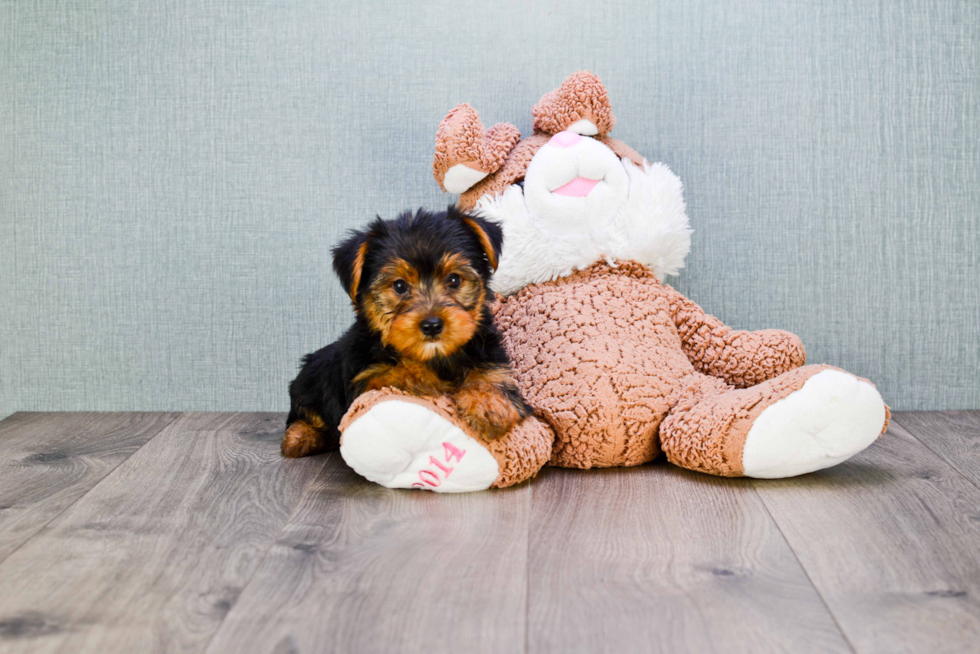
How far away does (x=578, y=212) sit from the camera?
2533 millimetres

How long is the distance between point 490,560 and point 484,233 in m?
0.92

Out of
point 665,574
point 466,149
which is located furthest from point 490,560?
point 466,149

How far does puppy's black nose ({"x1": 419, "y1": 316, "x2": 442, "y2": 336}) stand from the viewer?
6.48 ft

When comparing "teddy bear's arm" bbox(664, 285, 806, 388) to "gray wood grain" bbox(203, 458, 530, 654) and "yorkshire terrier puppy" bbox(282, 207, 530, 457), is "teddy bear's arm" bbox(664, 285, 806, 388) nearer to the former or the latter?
"yorkshire terrier puppy" bbox(282, 207, 530, 457)

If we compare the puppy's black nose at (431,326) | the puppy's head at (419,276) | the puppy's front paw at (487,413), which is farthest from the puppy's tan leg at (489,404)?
the puppy's black nose at (431,326)

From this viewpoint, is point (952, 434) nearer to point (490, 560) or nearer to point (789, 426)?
point (789, 426)

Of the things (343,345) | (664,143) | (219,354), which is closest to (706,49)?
(664,143)

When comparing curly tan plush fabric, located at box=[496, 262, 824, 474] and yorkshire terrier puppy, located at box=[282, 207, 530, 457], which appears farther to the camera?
curly tan plush fabric, located at box=[496, 262, 824, 474]

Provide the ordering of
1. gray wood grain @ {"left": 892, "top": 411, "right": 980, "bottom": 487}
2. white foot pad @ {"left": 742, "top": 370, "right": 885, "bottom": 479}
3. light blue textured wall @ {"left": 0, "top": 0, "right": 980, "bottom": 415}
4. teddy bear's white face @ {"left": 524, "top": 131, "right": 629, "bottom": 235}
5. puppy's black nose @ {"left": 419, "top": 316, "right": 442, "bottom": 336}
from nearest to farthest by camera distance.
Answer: puppy's black nose @ {"left": 419, "top": 316, "right": 442, "bottom": 336}, white foot pad @ {"left": 742, "top": 370, "right": 885, "bottom": 479}, gray wood grain @ {"left": 892, "top": 411, "right": 980, "bottom": 487}, teddy bear's white face @ {"left": 524, "top": 131, "right": 629, "bottom": 235}, light blue textured wall @ {"left": 0, "top": 0, "right": 980, "bottom": 415}

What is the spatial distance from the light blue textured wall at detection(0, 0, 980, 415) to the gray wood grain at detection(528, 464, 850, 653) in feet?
3.95

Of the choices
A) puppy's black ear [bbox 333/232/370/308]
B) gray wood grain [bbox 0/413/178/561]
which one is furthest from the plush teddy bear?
gray wood grain [bbox 0/413/178/561]

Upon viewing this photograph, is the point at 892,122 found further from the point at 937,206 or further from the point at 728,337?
the point at 728,337

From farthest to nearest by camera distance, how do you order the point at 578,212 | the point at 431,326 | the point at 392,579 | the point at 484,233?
the point at 578,212 → the point at 484,233 → the point at 431,326 → the point at 392,579

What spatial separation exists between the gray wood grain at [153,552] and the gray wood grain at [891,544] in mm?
1237
